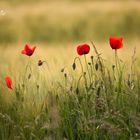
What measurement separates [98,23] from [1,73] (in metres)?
1.59

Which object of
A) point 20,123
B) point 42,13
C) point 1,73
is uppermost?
point 42,13

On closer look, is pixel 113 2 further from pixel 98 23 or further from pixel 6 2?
pixel 6 2

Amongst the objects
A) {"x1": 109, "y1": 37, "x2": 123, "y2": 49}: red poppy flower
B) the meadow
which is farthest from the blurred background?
{"x1": 109, "y1": 37, "x2": 123, "y2": 49}: red poppy flower

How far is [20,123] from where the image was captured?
2.56 meters

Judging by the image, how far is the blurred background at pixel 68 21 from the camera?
162 inches

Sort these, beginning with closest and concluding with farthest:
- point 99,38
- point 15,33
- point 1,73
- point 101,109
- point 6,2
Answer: point 101,109 < point 1,73 < point 99,38 < point 15,33 < point 6,2

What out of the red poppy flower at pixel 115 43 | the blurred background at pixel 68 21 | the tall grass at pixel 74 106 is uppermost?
the blurred background at pixel 68 21

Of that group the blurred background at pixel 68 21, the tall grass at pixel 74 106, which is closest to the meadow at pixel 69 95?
the tall grass at pixel 74 106

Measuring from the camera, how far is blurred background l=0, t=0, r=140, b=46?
13.5 feet

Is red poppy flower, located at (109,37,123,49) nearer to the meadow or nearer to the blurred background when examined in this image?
the meadow

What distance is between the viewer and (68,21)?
171 inches

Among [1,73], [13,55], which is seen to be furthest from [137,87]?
[13,55]

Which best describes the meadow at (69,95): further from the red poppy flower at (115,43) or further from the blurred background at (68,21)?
the blurred background at (68,21)

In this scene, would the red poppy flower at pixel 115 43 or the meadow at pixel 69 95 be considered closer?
the meadow at pixel 69 95
